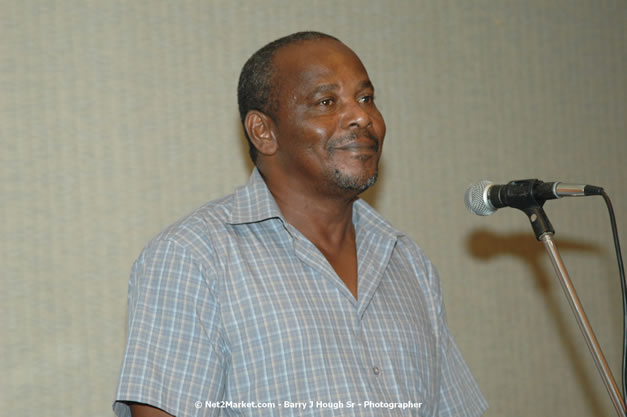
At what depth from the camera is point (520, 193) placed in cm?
147

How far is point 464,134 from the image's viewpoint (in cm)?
325

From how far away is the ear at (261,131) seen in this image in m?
2.05

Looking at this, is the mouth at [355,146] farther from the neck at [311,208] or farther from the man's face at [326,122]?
the neck at [311,208]

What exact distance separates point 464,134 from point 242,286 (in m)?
1.81

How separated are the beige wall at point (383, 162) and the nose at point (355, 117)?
857mm

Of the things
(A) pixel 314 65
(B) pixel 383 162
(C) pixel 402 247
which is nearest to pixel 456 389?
(C) pixel 402 247

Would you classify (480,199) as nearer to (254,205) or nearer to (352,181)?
(352,181)

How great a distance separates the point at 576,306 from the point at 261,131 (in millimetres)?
1024

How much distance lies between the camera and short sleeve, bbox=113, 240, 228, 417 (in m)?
1.59

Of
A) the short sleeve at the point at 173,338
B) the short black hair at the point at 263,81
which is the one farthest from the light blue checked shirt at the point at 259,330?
the short black hair at the point at 263,81

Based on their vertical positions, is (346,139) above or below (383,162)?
above

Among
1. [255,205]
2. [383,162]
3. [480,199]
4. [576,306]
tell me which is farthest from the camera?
[383,162]

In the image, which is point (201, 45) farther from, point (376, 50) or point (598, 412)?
point (598, 412)

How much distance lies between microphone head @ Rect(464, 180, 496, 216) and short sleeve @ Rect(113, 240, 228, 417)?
0.62 metres
